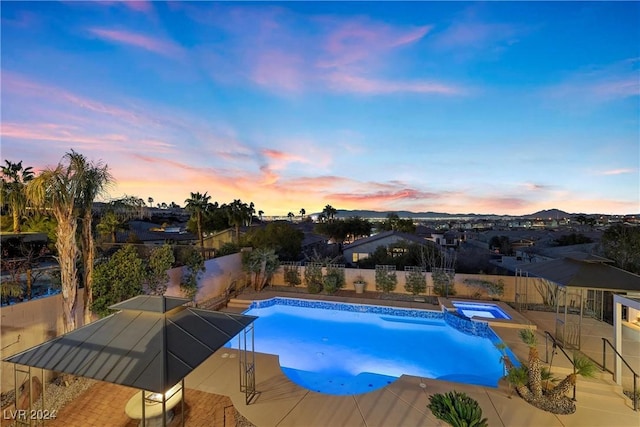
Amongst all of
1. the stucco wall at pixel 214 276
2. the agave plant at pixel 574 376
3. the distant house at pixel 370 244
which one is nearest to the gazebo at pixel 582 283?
the agave plant at pixel 574 376

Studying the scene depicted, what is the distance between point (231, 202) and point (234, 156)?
5789 millimetres

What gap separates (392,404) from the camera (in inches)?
204

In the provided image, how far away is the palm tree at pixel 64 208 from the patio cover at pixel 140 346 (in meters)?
2.78

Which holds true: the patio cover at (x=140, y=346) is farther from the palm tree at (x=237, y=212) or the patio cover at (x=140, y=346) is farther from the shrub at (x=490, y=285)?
the palm tree at (x=237, y=212)

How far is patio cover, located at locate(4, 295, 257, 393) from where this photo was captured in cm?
307

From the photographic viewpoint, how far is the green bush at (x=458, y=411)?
3301 millimetres

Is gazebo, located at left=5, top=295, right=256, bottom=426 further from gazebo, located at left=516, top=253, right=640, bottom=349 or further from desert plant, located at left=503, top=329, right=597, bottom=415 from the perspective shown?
gazebo, located at left=516, top=253, right=640, bottom=349

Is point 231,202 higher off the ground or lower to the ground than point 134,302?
higher

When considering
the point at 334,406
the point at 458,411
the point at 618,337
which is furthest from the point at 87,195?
the point at 618,337

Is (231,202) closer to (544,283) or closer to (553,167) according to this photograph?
(544,283)

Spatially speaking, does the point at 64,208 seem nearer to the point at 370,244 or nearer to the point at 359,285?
the point at 359,285

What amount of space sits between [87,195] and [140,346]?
15.4 feet

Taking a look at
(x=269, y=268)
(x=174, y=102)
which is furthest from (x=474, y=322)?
(x=174, y=102)

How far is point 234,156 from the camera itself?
55.9 ft
